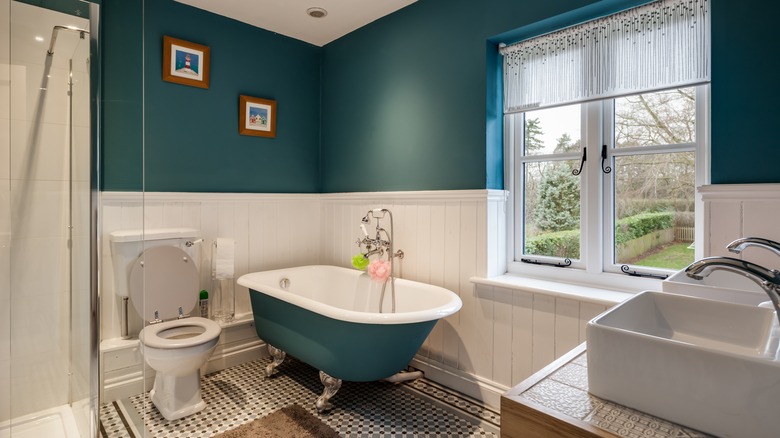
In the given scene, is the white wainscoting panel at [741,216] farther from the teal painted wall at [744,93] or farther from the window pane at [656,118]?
the window pane at [656,118]

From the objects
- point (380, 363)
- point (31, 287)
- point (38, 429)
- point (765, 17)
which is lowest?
point (38, 429)

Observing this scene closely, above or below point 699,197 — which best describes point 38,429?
below

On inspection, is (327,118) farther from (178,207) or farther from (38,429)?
(38,429)

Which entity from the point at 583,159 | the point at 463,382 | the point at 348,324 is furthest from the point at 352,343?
the point at 583,159

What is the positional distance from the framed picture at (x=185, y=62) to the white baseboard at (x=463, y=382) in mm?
2430

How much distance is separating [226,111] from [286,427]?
2154 millimetres

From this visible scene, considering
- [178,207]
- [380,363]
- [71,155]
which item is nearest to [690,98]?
[380,363]

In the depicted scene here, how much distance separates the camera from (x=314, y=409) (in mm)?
2311

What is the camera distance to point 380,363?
6.92 ft

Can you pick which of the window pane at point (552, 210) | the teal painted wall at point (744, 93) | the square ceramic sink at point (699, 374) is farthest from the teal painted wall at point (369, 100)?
the square ceramic sink at point (699, 374)

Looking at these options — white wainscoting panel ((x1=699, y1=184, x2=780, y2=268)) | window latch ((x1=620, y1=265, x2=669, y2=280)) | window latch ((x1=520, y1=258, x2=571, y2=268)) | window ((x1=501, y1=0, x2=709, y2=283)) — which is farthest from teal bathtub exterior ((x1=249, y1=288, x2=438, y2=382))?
white wainscoting panel ((x1=699, y1=184, x2=780, y2=268))

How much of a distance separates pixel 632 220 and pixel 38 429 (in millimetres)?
2995

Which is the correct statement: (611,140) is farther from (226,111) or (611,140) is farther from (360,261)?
(226,111)

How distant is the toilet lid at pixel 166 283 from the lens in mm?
2395
